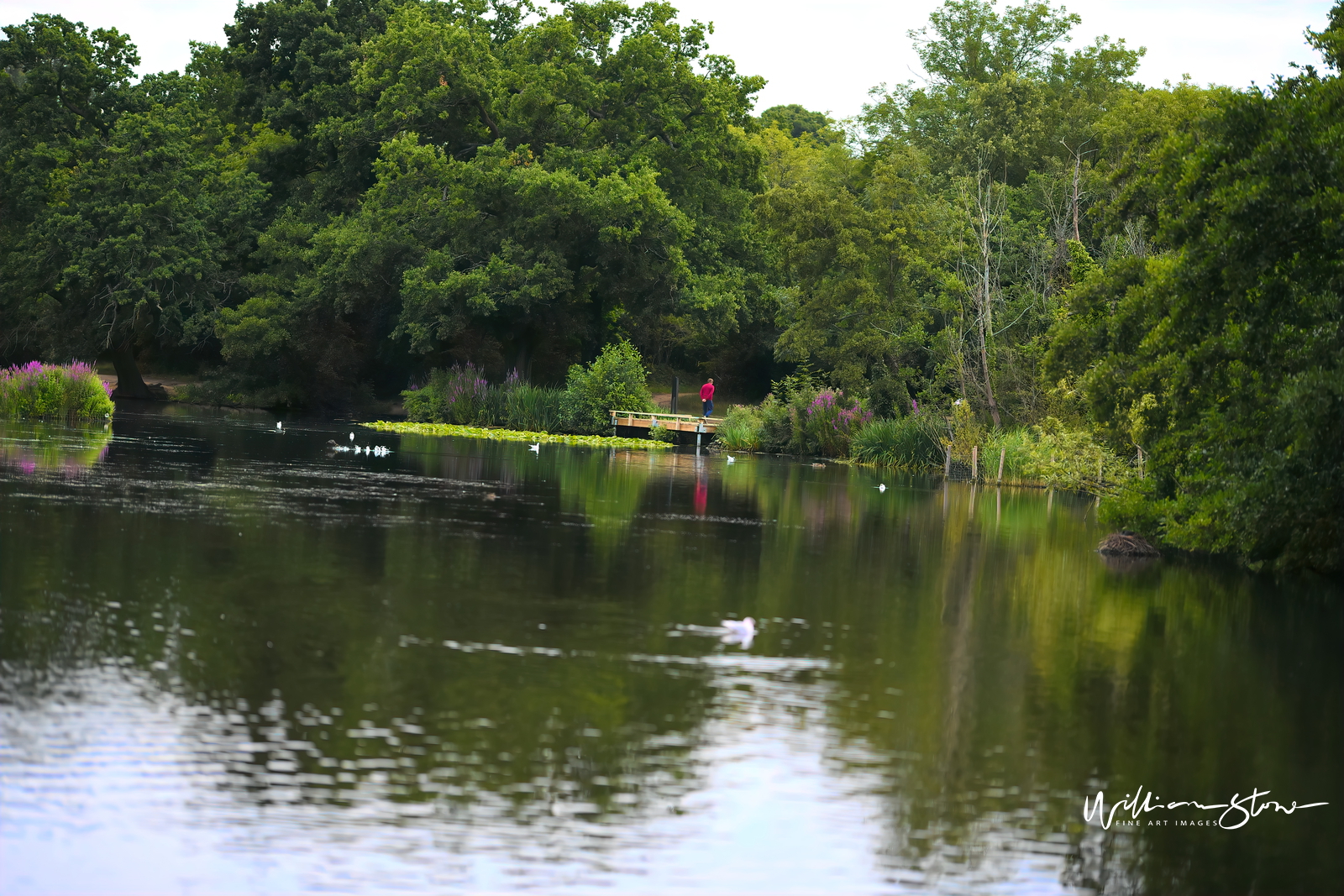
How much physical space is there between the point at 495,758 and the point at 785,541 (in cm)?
1224

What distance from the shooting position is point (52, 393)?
39531 millimetres

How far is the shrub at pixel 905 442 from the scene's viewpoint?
133ft

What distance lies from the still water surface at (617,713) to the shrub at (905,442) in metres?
21.4

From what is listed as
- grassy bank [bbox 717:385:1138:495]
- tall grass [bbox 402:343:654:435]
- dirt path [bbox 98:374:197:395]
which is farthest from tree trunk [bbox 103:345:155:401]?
grassy bank [bbox 717:385:1138:495]

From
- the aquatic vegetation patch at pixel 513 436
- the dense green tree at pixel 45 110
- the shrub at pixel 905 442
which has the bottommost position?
the aquatic vegetation patch at pixel 513 436

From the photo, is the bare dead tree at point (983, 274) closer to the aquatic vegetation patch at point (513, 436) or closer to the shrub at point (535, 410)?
the aquatic vegetation patch at point (513, 436)

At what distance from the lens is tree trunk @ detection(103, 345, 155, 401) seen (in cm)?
6469

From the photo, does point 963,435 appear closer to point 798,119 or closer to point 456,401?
point 456,401

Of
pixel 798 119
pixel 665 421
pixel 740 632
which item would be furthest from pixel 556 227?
pixel 798 119

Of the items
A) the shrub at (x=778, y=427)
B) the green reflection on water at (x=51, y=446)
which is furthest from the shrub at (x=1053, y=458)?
the green reflection on water at (x=51, y=446)

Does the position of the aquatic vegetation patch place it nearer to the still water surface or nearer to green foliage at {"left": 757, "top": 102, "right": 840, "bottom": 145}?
the still water surface

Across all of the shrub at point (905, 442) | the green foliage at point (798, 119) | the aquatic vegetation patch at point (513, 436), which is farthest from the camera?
the green foliage at point (798, 119)

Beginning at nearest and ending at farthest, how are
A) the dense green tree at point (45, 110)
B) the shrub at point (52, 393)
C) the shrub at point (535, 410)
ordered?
the shrub at point (52, 393) < the shrub at point (535, 410) < the dense green tree at point (45, 110)

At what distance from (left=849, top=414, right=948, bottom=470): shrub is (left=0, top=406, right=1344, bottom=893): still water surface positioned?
2144 centimetres
